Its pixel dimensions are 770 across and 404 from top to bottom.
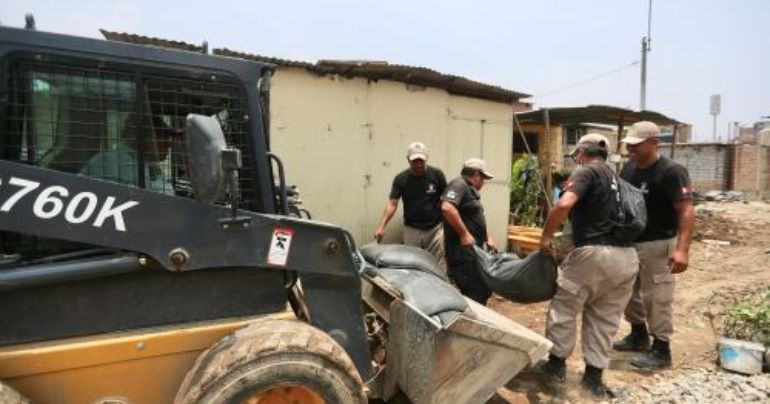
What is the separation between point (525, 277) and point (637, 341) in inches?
66.3

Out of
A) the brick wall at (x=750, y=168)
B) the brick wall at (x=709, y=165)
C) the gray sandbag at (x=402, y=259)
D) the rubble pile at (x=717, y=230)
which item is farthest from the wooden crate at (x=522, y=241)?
the brick wall at (x=750, y=168)

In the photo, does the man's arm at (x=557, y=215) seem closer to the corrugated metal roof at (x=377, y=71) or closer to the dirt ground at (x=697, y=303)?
the dirt ground at (x=697, y=303)

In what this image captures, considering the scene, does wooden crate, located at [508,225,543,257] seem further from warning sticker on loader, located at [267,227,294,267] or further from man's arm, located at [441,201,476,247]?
warning sticker on loader, located at [267,227,294,267]

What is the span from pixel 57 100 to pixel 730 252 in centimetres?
1116

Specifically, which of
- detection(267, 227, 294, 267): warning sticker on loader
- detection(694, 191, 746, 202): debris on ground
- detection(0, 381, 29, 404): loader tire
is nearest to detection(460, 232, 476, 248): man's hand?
detection(267, 227, 294, 267): warning sticker on loader

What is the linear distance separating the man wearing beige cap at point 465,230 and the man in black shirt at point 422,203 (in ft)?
2.38

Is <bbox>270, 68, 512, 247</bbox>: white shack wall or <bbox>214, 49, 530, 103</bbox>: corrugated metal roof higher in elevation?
<bbox>214, 49, 530, 103</bbox>: corrugated metal roof

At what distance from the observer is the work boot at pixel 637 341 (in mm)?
5117

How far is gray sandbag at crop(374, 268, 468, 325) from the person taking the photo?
3.08 m

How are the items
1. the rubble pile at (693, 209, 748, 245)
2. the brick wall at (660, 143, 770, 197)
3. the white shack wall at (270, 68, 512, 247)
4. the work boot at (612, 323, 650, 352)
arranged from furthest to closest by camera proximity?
the brick wall at (660, 143, 770, 197), the rubble pile at (693, 209, 748, 245), the white shack wall at (270, 68, 512, 247), the work boot at (612, 323, 650, 352)

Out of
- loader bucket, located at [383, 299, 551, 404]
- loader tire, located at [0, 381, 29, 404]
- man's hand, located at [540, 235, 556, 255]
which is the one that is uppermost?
man's hand, located at [540, 235, 556, 255]

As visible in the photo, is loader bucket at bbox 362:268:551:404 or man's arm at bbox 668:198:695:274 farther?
man's arm at bbox 668:198:695:274

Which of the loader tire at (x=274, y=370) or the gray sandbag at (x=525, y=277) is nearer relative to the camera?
the loader tire at (x=274, y=370)

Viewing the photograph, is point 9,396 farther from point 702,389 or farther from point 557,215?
point 702,389
